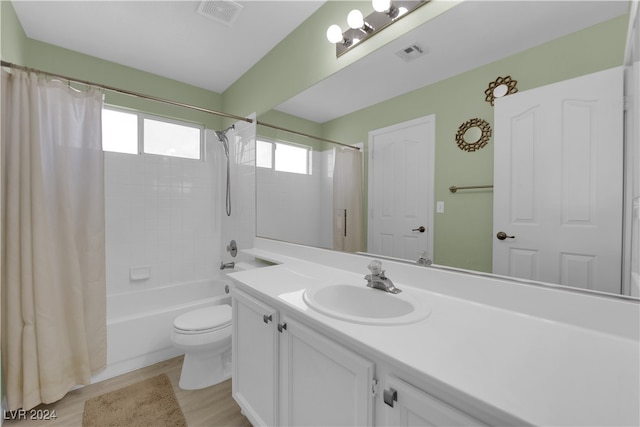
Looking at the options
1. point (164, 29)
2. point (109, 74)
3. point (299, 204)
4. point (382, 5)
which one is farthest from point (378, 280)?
point (109, 74)

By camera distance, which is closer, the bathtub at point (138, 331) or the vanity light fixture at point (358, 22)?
the vanity light fixture at point (358, 22)

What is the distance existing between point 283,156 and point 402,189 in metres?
1.00

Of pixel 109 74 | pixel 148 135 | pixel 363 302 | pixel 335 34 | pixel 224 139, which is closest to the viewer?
pixel 363 302

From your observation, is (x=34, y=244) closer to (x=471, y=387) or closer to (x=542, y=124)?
(x=471, y=387)

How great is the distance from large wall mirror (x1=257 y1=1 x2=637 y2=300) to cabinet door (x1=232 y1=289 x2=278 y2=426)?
597 millimetres

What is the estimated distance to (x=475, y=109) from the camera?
1028mm

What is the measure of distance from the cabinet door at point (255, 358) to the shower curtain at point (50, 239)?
3.69ft

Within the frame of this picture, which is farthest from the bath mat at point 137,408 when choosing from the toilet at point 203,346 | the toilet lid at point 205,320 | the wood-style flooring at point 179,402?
the toilet lid at point 205,320

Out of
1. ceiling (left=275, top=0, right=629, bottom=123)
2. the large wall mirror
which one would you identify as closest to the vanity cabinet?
the large wall mirror

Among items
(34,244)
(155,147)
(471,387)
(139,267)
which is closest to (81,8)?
(155,147)

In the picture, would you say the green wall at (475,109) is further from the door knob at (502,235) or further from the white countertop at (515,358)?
A: the white countertop at (515,358)

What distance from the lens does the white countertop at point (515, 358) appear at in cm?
48

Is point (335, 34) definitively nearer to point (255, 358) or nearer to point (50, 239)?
point (255, 358)

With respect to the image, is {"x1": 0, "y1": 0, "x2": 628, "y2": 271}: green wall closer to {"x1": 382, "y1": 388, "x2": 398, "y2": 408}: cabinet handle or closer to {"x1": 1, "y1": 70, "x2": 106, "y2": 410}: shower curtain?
{"x1": 1, "y1": 70, "x2": 106, "y2": 410}: shower curtain
